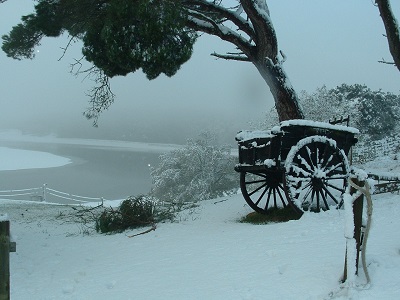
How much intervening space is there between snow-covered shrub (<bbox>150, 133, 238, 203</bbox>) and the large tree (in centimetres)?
1786

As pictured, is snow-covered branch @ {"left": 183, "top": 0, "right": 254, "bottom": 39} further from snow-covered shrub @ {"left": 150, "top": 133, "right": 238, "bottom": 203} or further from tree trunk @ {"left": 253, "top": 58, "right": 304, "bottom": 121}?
snow-covered shrub @ {"left": 150, "top": 133, "right": 238, "bottom": 203}

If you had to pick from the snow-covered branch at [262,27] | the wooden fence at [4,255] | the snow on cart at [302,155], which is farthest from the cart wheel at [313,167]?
the wooden fence at [4,255]

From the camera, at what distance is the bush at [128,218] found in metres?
7.76

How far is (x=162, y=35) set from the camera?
757 centimetres

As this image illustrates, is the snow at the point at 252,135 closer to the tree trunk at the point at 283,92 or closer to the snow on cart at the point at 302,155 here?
the snow on cart at the point at 302,155

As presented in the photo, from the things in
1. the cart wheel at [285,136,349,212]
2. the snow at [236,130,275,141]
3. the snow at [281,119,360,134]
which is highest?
the snow at [281,119,360,134]

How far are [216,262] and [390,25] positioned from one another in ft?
27.3

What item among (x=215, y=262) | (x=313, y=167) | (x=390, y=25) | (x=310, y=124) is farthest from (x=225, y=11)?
(x=215, y=262)

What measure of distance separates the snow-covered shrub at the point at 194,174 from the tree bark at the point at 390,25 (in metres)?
18.3

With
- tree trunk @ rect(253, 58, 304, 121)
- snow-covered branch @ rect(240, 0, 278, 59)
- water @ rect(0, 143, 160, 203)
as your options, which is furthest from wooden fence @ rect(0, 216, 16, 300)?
water @ rect(0, 143, 160, 203)

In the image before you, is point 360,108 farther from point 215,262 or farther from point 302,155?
point 215,262

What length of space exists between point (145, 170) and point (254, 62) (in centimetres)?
8210

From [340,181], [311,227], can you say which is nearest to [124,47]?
[311,227]

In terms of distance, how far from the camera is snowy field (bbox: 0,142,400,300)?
3559mm
